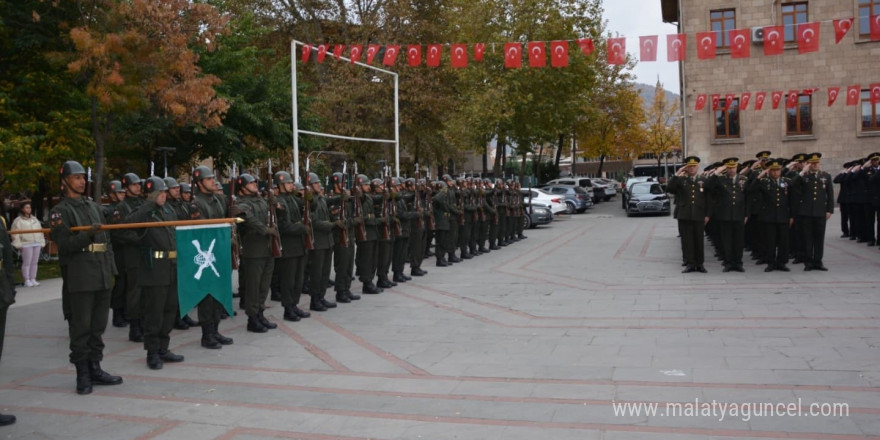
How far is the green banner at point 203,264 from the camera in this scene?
7645mm

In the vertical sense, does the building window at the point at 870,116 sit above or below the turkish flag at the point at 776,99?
below

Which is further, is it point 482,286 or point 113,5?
point 113,5

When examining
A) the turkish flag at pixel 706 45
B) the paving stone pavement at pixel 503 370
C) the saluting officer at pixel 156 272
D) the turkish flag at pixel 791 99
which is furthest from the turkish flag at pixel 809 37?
the saluting officer at pixel 156 272

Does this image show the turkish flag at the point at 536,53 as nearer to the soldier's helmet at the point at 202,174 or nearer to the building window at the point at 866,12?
the soldier's helmet at the point at 202,174

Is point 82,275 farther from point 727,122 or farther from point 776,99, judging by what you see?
point 727,122

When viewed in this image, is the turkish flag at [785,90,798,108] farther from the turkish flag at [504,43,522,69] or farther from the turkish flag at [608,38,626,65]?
the turkish flag at [504,43,522,69]

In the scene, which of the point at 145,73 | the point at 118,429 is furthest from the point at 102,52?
the point at 118,429

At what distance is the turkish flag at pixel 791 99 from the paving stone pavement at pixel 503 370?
1993cm

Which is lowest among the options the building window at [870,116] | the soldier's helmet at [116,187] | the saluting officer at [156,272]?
the saluting officer at [156,272]

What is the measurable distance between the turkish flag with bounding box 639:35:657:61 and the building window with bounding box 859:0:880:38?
18506mm

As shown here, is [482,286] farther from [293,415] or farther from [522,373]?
[293,415]

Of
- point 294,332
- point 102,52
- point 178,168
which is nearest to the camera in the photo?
point 294,332

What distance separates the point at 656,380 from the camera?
21.3 ft

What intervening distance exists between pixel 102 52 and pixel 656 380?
1323cm
